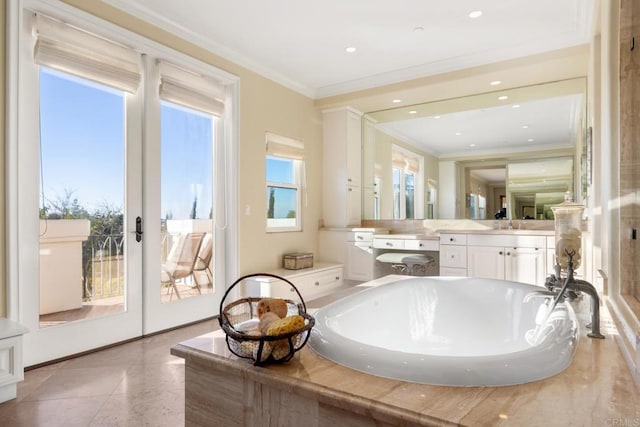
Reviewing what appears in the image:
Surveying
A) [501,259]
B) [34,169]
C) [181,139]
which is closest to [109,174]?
[34,169]

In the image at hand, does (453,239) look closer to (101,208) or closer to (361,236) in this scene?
(361,236)

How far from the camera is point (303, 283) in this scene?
397 cm

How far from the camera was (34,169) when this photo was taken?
2400 mm

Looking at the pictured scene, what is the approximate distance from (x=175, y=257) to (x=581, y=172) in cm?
383

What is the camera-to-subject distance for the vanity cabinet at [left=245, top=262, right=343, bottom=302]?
3.61 metres

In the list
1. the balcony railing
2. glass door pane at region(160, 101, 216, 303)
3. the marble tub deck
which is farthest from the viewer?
glass door pane at region(160, 101, 216, 303)

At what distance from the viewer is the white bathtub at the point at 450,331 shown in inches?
40.7

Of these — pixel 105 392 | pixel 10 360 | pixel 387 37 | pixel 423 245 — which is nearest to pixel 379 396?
pixel 105 392

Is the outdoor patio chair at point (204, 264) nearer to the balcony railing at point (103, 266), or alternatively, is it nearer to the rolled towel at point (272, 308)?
the balcony railing at point (103, 266)

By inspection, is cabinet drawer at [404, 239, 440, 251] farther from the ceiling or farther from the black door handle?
the black door handle

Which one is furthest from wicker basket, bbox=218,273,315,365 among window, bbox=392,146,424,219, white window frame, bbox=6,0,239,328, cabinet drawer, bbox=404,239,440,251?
window, bbox=392,146,424,219

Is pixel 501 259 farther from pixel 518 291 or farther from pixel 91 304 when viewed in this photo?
pixel 91 304

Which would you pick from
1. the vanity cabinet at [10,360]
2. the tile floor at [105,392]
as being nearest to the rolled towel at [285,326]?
the tile floor at [105,392]

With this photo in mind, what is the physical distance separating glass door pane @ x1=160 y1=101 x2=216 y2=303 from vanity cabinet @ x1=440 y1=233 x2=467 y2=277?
235 centimetres
